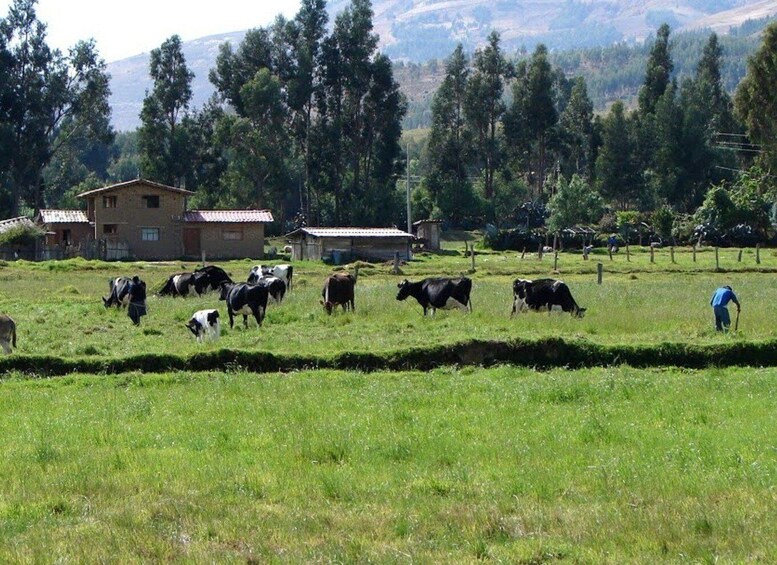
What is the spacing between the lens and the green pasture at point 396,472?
881 centimetres

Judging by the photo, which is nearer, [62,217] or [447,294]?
[447,294]

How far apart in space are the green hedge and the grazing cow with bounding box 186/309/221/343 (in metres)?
3.34

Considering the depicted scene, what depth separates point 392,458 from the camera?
11.7 metres

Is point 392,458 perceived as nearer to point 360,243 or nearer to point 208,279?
point 208,279

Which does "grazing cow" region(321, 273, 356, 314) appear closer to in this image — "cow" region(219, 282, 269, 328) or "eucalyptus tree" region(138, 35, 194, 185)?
"cow" region(219, 282, 269, 328)

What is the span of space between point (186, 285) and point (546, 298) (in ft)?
43.1

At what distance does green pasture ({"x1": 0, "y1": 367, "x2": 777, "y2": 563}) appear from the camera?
881 centimetres

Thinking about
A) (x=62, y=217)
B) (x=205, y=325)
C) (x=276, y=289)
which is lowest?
(x=205, y=325)

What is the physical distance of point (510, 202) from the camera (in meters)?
92.6

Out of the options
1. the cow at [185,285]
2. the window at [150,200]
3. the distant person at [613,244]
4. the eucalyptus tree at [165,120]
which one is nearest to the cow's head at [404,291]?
the cow at [185,285]

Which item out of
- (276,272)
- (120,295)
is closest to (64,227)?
(276,272)

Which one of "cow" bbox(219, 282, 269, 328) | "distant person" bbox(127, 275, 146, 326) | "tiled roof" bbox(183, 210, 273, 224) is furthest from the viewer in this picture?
"tiled roof" bbox(183, 210, 273, 224)

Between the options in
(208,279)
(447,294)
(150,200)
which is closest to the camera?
(447,294)

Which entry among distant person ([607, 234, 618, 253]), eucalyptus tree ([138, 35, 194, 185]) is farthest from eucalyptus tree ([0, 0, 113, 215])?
distant person ([607, 234, 618, 253])
